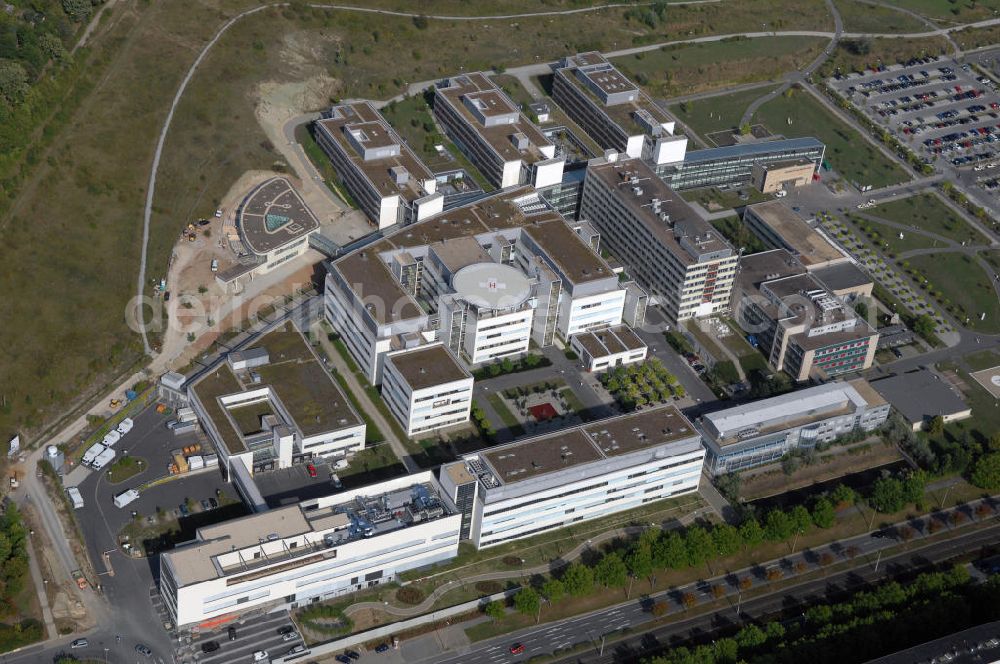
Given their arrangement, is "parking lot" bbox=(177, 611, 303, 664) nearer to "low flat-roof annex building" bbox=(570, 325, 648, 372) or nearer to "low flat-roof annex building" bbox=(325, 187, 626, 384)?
"low flat-roof annex building" bbox=(325, 187, 626, 384)

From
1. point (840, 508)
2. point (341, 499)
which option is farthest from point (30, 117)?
point (840, 508)

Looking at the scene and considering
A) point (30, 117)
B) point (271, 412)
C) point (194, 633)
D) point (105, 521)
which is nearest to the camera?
point (194, 633)

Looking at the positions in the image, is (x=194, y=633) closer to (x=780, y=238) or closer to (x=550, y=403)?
(x=550, y=403)

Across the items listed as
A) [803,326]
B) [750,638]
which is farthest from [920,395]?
[750,638]

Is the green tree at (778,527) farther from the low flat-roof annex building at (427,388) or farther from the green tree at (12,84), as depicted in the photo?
the green tree at (12,84)

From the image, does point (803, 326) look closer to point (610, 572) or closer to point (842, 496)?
point (842, 496)

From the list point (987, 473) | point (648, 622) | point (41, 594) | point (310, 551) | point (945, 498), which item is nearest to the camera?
point (310, 551)
